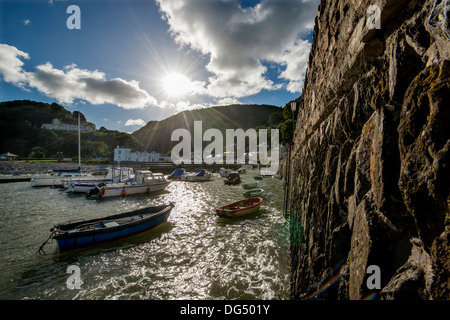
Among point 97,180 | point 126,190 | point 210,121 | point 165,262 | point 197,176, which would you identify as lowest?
point 165,262

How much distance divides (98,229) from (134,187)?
14274mm

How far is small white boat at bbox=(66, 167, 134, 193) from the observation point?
78.3 ft

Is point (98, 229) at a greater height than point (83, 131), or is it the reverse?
point (83, 131)

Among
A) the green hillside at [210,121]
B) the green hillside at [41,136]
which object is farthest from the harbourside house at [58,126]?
the green hillside at [210,121]

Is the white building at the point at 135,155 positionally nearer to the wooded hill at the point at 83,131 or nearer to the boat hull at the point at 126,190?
the wooded hill at the point at 83,131

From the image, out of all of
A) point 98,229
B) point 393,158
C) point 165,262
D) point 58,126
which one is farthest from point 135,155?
point 393,158

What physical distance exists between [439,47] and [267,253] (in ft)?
28.9

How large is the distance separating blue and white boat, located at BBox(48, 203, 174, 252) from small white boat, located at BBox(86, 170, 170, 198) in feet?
36.4

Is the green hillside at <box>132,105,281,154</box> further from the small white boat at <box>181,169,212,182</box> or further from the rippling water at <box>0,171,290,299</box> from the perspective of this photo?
the rippling water at <box>0,171,290,299</box>

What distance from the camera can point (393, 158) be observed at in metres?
2.11

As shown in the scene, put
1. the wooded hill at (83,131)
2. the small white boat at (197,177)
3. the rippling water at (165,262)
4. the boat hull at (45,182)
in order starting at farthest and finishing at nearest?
the wooded hill at (83,131)
the small white boat at (197,177)
the boat hull at (45,182)
the rippling water at (165,262)

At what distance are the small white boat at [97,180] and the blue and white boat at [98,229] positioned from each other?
15597 mm

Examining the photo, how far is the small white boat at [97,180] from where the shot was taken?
23.9 metres

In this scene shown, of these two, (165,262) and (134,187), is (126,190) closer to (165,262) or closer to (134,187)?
(134,187)
